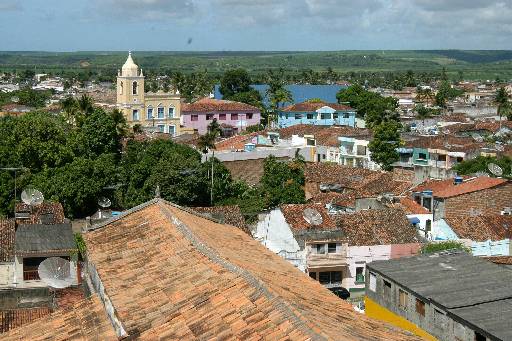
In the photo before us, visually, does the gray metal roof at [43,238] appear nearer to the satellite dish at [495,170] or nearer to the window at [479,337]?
the window at [479,337]

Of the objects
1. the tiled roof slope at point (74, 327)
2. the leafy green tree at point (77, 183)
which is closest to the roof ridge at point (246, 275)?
the tiled roof slope at point (74, 327)

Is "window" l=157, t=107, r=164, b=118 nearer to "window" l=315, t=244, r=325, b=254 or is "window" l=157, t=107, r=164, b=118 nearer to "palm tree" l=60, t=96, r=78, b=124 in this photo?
"palm tree" l=60, t=96, r=78, b=124

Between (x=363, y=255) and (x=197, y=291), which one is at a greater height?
(x=197, y=291)

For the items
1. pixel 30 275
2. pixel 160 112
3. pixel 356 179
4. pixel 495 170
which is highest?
pixel 160 112

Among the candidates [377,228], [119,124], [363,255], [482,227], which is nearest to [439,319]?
[363,255]

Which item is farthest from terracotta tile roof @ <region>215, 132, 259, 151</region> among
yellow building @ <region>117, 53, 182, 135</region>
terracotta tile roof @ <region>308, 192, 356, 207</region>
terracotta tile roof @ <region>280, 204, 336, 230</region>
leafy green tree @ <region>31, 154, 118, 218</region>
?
terracotta tile roof @ <region>280, 204, 336, 230</region>

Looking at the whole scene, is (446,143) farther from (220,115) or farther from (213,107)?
(213,107)
